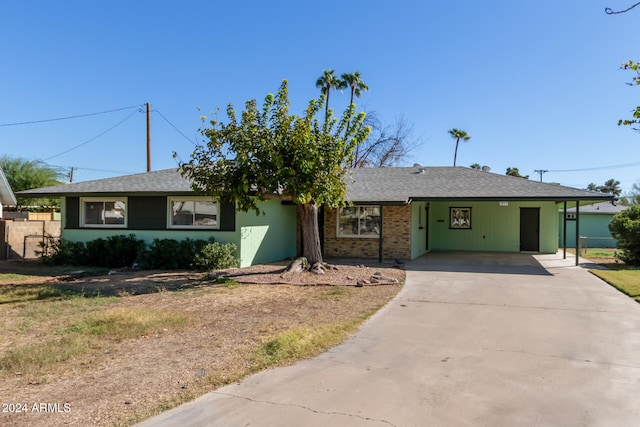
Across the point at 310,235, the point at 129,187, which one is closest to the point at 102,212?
the point at 129,187

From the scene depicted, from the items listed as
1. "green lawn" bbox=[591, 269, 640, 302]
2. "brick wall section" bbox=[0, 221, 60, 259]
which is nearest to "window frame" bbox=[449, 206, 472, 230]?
"green lawn" bbox=[591, 269, 640, 302]

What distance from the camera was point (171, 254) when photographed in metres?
13.6

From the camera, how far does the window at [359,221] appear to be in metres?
17.1

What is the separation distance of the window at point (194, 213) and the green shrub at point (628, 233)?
14044mm

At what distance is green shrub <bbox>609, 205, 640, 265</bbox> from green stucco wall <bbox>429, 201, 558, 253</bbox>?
414cm

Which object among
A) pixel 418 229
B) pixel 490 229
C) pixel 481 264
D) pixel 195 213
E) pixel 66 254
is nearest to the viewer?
pixel 195 213

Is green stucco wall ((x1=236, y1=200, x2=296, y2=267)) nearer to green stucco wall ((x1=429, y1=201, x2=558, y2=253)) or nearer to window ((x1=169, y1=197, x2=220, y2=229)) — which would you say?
window ((x1=169, y1=197, x2=220, y2=229))

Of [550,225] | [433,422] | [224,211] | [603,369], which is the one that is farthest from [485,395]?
[550,225]

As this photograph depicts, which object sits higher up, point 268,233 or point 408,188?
point 408,188

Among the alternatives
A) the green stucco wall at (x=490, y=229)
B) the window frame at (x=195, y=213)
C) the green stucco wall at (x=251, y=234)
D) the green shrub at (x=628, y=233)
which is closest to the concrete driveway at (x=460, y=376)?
the green stucco wall at (x=251, y=234)

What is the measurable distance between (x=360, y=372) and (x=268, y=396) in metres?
1.16

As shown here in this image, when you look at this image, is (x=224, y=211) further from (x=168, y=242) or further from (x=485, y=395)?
(x=485, y=395)

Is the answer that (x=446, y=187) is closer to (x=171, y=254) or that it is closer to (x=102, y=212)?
(x=171, y=254)

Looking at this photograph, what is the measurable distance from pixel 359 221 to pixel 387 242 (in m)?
1.36
